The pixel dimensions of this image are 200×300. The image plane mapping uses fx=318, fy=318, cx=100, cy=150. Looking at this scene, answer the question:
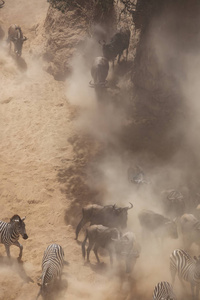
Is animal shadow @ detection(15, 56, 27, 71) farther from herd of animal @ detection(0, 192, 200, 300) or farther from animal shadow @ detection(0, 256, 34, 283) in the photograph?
animal shadow @ detection(0, 256, 34, 283)

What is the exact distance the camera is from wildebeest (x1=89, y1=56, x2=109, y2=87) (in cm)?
1833

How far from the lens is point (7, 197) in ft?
43.5

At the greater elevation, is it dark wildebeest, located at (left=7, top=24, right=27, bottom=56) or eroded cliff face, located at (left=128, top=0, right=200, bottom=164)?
dark wildebeest, located at (left=7, top=24, right=27, bottom=56)

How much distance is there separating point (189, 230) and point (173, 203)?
139 cm

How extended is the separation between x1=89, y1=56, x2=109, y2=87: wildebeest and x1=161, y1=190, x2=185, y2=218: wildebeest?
Answer: 829 cm

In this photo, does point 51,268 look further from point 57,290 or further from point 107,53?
point 107,53

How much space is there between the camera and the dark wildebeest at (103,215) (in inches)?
467

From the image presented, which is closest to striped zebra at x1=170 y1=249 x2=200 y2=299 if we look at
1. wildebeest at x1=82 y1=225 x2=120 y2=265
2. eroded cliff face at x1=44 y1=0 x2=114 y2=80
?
wildebeest at x1=82 y1=225 x2=120 y2=265

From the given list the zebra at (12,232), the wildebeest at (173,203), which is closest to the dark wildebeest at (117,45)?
the wildebeest at (173,203)

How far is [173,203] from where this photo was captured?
499 inches

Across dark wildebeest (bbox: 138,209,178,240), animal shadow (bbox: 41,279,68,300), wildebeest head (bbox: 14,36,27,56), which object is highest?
wildebeest head (bbox: 14,36,27,56)

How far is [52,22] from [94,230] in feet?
53.1

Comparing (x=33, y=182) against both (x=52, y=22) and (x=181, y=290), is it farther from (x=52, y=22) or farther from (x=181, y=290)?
(x=52, y=22)

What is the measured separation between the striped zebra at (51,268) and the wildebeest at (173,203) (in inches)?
191
